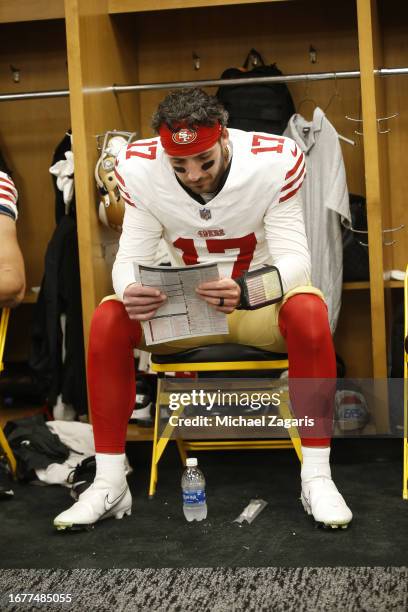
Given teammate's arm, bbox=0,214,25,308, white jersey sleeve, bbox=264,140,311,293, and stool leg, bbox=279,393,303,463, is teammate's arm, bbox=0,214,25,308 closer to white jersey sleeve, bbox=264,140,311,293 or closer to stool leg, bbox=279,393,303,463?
white jersey sleeve, bbox=264,140,311,293

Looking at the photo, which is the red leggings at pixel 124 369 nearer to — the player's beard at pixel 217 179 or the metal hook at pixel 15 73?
the player's beard at pixel 217 179

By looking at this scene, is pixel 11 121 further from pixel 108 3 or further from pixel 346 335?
pixel 346 335

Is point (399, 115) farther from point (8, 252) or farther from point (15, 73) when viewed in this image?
point (8, 252)

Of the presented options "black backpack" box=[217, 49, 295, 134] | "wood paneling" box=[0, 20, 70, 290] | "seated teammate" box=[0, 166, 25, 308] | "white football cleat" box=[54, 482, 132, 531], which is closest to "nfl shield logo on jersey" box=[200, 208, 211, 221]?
"seated teammate" box=[0, 166, 25, 308]

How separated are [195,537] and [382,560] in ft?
1.59

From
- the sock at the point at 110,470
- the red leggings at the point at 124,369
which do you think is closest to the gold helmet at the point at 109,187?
the red leggings at the point at 124,369

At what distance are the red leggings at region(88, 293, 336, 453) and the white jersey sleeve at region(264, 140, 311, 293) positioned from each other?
137 millimetres

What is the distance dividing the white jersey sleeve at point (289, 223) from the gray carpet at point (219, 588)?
83cm

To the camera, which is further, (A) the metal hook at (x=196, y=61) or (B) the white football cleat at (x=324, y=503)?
(A) the metal hook at (x=196, y=61)

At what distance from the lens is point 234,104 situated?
3.52 m

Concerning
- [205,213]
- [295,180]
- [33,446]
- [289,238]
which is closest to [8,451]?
[33,446]

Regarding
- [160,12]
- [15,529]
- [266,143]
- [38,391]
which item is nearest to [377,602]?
[15,529]

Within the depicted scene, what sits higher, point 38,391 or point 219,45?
point 219,45

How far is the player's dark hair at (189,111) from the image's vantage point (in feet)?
7.85
